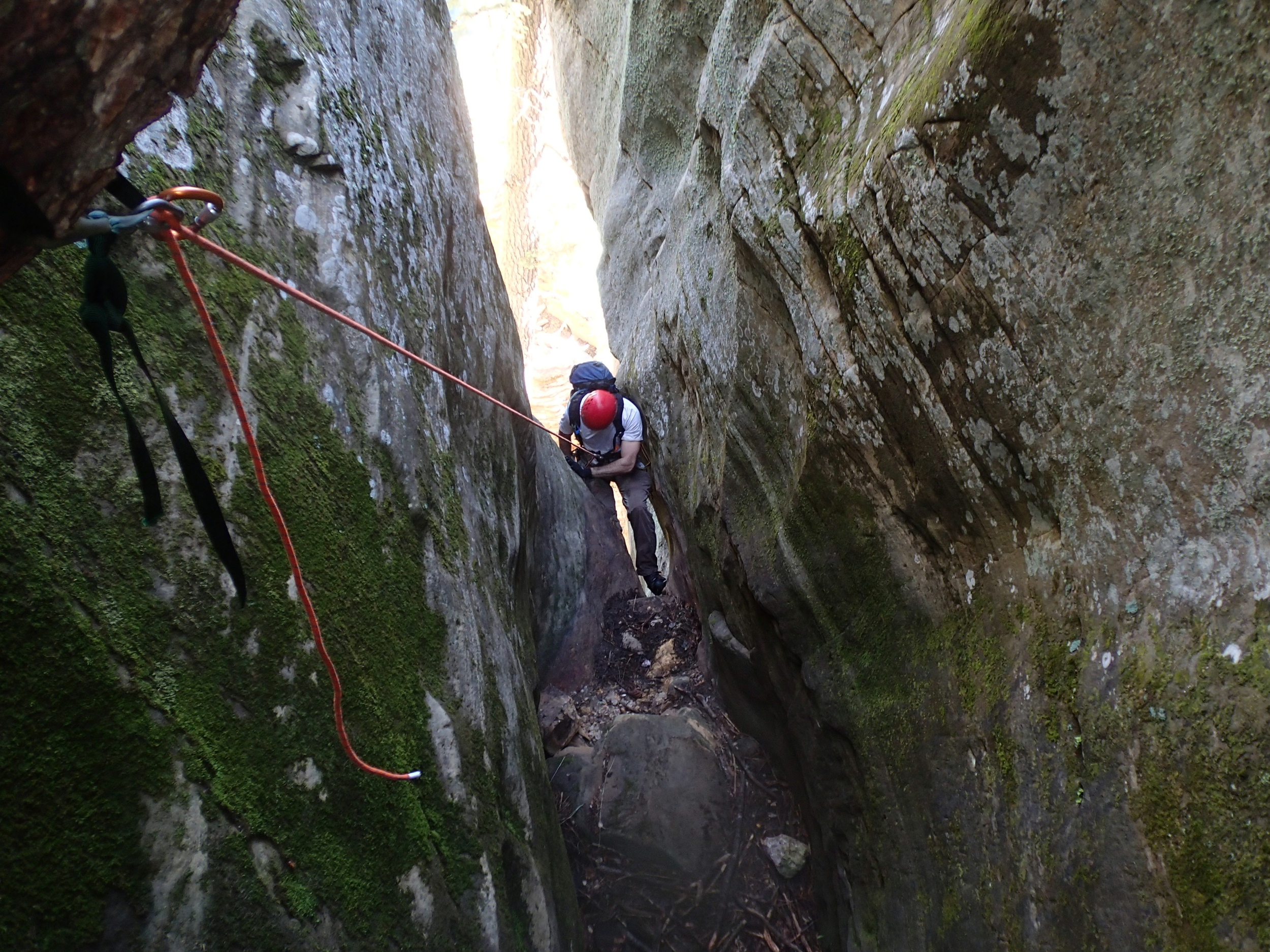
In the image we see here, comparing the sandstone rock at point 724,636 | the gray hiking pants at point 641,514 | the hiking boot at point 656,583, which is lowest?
the sandstone rock at point 724,636

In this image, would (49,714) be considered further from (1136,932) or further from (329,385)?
(1136,932)

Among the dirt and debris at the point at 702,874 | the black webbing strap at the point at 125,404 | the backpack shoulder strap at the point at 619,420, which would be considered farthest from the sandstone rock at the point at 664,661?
the black webbing strap at the point at 125,404

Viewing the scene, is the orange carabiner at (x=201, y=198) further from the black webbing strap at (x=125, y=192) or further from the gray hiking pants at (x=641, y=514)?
the gray hiking pants at (x=641, y=514)

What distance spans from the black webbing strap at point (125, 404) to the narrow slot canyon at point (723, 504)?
1 cm

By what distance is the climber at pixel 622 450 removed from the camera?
284 inches

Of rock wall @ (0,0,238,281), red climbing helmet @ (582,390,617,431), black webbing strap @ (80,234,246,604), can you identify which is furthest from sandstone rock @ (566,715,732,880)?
rock wall @ (0,0,238,281)

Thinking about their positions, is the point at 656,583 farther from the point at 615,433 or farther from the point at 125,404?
the point at 125,404

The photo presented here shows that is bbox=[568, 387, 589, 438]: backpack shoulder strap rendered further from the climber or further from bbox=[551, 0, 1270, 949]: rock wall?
bbox=[551, 0, 1270, 949]: rock wall

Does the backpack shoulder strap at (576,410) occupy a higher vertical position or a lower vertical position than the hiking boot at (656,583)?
higher

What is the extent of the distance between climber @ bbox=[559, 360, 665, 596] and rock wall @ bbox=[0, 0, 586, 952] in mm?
3186

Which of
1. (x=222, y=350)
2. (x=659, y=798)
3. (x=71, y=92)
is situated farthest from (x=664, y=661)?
(x=71, y=92)

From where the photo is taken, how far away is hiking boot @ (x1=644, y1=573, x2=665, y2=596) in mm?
7254

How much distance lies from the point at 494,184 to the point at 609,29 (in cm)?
2005

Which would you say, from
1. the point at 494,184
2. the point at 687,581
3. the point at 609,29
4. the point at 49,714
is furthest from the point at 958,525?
the point at 494,184
